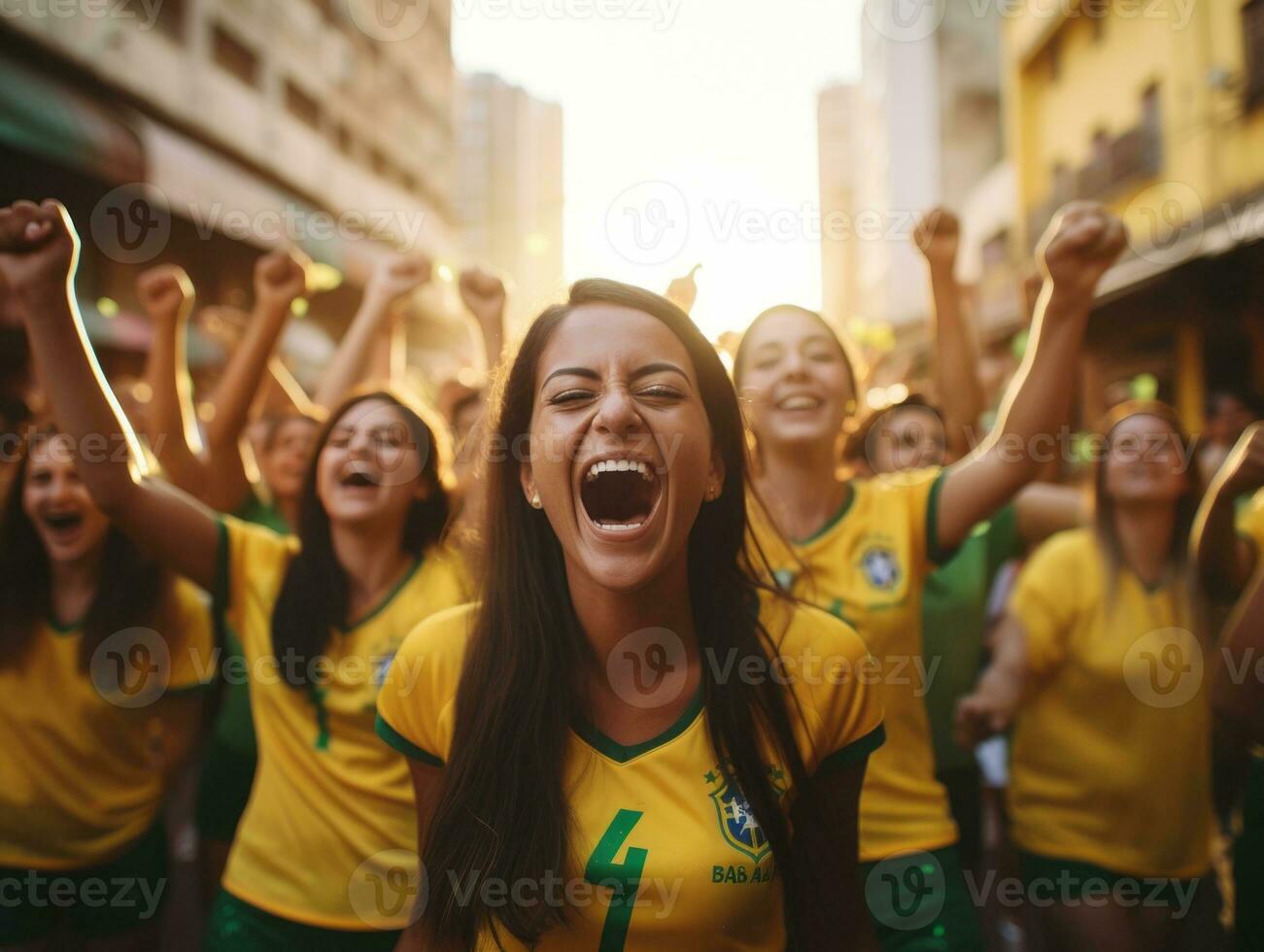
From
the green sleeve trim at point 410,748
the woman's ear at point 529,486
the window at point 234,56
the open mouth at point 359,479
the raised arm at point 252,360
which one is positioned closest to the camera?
the green sleeve trim at point 410,748

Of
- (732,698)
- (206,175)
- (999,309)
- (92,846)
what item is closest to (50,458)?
(92,846)

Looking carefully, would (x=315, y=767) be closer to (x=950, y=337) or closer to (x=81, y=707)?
(x=81, y=707)

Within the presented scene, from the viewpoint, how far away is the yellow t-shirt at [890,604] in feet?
7.68

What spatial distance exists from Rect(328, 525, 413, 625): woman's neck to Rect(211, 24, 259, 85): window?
1477 centimetres

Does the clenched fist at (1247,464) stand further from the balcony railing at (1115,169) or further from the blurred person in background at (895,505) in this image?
the balcony railing at (1115,169)

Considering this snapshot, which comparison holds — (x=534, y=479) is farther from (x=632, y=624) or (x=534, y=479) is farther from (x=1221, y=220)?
(x=1221, y=220)

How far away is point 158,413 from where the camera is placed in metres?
3.06

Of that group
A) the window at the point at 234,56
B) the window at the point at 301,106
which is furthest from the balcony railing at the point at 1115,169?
the window at the point at 301,106

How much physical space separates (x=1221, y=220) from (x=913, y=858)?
33.1 feet

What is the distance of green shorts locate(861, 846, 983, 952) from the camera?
2.23 metres

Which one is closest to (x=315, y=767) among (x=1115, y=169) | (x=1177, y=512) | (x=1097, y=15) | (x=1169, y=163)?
(x=1177, y=512)

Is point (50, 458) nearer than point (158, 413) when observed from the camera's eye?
Yes

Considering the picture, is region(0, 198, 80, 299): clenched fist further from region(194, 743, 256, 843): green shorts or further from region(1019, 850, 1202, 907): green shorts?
region(1019, 850, 1202, 907): green shorts

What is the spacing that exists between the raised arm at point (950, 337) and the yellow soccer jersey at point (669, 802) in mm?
1640
